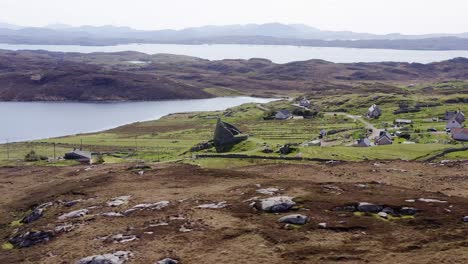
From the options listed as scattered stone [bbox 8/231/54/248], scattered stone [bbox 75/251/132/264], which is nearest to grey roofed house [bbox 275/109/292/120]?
scattered stone [bbox 8/231/54/248]

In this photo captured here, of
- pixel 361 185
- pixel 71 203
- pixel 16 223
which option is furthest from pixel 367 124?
pixel 16 223

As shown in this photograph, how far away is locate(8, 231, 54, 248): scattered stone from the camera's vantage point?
47.8 metres

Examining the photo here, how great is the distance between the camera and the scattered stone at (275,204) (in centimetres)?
4916

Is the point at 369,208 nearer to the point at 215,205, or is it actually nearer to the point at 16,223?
the point at 215,205

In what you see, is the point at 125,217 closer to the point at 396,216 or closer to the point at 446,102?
the point at 396,216

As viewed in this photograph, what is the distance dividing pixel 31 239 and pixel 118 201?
455 inches

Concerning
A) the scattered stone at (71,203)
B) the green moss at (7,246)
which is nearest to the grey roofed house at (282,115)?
the scattered stone at (71,203)

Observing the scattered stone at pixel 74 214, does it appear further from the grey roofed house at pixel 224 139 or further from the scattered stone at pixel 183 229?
the grey roofed house at pixel 224 139

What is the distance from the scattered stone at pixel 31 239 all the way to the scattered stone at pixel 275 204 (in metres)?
20.5

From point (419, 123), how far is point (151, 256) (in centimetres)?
11247

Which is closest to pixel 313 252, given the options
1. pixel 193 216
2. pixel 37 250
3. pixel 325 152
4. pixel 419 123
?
pixel 193 216

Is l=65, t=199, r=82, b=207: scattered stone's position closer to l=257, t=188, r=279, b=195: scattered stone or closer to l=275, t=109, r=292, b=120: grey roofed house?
l=257, t=188, r=279, b=195: scattered stone

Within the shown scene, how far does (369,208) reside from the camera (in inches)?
1889

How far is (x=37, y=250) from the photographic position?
1804 inches
